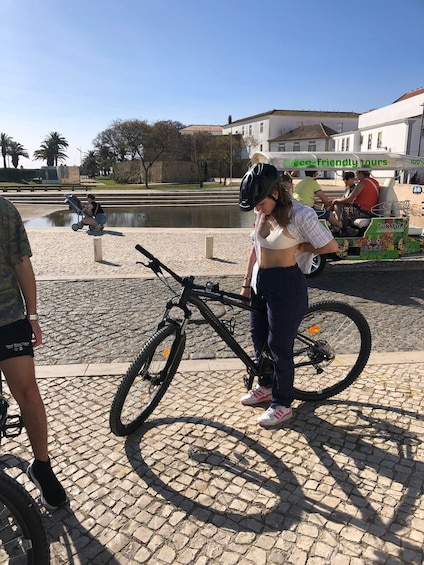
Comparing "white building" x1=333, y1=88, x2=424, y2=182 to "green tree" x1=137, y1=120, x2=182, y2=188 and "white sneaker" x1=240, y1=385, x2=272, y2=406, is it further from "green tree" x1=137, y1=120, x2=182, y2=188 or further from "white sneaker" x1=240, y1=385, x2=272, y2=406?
"white sneaker" x1=240, y1=385, x2=272, y2=406

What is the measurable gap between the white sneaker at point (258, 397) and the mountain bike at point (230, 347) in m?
0.12

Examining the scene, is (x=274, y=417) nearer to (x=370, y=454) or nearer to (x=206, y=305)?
(x=370, y=454)

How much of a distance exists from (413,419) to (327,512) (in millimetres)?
1244

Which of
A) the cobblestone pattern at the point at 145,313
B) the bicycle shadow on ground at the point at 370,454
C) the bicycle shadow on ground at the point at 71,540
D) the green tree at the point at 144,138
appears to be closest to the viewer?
the bicycle shadow on ground at the point at 71,540

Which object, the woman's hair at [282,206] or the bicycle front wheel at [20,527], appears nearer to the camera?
the bicycle front wheel at [20,527]

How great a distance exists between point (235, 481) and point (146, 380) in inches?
34.6

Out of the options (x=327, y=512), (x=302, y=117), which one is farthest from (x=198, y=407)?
(x=302, y=117)

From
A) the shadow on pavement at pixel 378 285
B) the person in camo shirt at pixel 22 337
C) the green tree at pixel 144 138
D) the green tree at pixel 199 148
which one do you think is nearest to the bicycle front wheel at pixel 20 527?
the person in camo shirt at pixel 22 337

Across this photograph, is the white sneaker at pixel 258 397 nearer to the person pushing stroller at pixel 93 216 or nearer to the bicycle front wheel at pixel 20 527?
the bicycle front wheel at pixel 20 527

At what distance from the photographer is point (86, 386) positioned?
12.3 feet

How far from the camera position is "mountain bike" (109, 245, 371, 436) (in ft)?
9.52

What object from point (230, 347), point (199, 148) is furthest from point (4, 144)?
point (230, 347)

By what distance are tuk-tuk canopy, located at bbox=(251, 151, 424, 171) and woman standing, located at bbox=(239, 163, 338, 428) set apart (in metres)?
5.95

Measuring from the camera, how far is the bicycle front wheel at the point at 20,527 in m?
1.72
